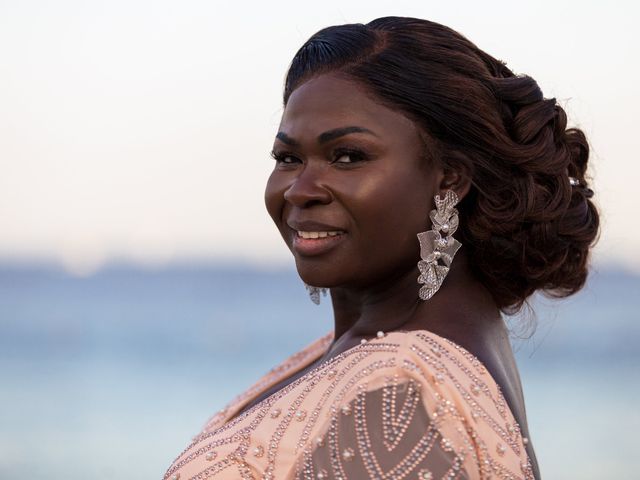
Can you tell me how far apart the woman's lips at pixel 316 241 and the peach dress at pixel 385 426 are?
264mm

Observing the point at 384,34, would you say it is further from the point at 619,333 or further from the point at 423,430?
the point at 619,333

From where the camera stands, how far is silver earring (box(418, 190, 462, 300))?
101 inches

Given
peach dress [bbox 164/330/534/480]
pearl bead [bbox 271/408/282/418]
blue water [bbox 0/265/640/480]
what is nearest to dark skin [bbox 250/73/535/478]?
peach dress [bbox 164/330/534/480]

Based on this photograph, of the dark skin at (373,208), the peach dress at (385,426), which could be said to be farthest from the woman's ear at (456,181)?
the peach dress at (385,426)

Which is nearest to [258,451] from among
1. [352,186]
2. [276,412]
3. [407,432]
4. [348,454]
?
[276,412]

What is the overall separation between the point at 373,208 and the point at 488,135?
33 centimetres

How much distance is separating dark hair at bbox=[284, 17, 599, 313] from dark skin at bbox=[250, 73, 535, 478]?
0.15 feet

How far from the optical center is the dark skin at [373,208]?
99.1 inches

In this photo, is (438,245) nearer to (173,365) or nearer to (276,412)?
(276,412)

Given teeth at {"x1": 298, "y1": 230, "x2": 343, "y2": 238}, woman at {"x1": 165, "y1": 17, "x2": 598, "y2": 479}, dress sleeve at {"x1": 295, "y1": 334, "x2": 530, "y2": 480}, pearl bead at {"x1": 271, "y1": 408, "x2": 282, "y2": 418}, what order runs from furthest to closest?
teeth at {"x1": 298, "y1": 230, "x2": 343, "y2": 238} → pearl bead at {"x1": 271, "y1": 408, "x2": 282, "y2": 418} → woman at {"x1": 165, "y1": 17, "x2": 598, "y2": 479} → dress sleeve at {"x1": 295, "y1": 334, "x2": 530, "y2": 480}

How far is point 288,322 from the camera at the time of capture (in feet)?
44.8

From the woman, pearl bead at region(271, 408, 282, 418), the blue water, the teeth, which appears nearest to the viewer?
the woman

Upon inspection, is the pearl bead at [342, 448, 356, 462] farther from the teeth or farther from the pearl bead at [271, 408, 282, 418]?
the teeth

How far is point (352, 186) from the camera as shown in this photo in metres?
2.52
